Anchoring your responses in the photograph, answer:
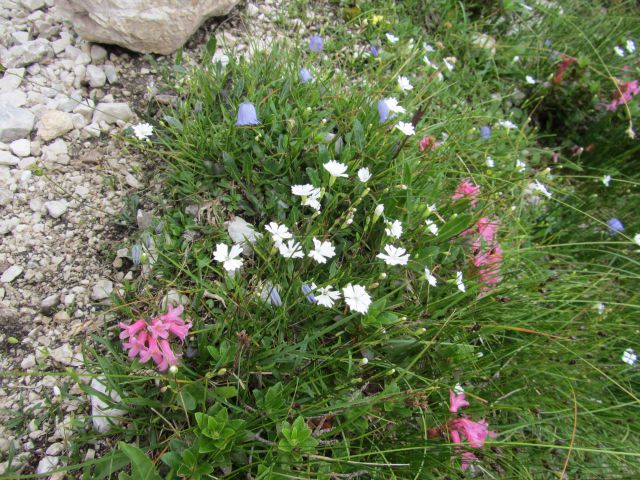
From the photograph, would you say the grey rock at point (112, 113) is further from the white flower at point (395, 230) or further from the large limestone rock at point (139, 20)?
the white flower at point (395, 230)

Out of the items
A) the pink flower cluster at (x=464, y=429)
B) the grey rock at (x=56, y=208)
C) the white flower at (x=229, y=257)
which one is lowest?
the grey rock at (x=56, y=208)

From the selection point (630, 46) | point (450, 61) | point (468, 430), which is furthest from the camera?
point (630, 46)

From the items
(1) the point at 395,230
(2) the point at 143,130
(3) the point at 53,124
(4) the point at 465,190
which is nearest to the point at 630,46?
(4) the point at 465,190

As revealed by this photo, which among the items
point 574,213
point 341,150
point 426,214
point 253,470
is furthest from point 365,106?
point 253,470

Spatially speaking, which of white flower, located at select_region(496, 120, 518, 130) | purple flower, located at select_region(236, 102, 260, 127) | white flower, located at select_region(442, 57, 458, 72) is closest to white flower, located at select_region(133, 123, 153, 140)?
purple flower, located at select_region(236, 102, 260, 127)

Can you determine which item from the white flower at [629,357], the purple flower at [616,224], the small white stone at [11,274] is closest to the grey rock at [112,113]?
the small white stone at [11,274]

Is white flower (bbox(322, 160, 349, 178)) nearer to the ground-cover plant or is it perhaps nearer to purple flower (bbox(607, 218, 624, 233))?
the ground-cover plant

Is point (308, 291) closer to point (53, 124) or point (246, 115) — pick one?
point (246, 115)
